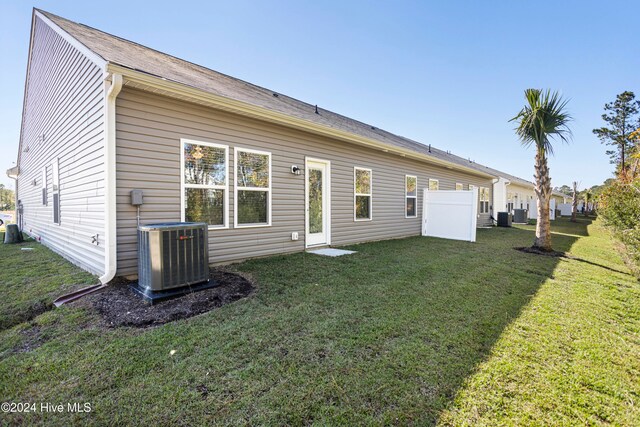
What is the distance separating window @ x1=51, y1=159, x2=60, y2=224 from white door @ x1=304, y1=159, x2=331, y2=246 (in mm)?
5342

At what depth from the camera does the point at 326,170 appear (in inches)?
276

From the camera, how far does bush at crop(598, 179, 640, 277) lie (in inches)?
165

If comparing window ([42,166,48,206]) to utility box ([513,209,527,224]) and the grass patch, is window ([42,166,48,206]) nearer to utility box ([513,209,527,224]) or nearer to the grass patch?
the grass patch

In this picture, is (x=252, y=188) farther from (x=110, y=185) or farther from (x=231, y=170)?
(x=110, y=185)

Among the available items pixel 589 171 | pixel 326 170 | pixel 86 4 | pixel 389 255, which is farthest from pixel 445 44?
pixel 589 171

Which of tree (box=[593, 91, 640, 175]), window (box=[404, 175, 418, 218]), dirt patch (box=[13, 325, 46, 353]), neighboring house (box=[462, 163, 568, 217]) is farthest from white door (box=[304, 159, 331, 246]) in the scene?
tree (box=[593, 91, 640, 175])

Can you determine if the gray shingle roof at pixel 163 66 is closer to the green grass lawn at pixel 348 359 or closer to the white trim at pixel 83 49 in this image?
the white trim at pixel 83 49

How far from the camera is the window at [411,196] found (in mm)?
9665

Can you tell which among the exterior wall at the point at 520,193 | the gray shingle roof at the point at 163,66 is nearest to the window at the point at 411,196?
the gray shingle roof at the point at 163,66

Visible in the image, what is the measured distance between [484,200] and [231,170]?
47.1 feet

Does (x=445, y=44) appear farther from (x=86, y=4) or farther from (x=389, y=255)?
(x=86, y=4)

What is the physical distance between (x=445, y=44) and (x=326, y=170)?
7.38 meters

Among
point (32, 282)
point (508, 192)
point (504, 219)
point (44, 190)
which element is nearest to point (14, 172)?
point (44, 190)

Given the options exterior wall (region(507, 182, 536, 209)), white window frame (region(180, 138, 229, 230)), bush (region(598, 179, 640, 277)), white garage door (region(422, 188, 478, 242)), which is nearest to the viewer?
bush (region(598, 179, 640, 277))
